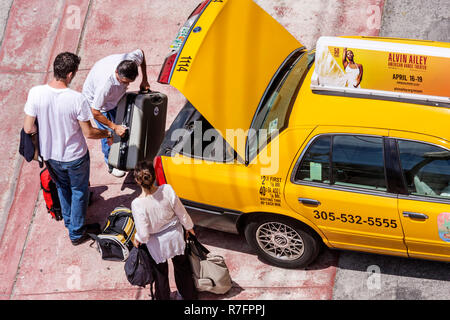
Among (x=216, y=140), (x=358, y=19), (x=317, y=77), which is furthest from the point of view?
(x=358, y=19)

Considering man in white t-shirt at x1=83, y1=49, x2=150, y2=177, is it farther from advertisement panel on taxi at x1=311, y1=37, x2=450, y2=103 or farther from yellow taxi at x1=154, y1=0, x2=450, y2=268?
advertisement panel on taxi at x1=311, y1=37, x2=450, y2=103

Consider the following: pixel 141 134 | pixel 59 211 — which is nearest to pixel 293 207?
pixel 141 134

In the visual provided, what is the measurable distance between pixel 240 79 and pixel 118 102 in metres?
1.74

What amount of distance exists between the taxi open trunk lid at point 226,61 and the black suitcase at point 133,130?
1265 millimetres

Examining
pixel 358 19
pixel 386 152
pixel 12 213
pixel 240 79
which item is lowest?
pixel 12 213

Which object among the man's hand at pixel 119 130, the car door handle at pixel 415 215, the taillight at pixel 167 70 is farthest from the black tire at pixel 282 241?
the man's hand at pixel 119 130

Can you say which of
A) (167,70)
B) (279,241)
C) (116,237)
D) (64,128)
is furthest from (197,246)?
(64,128)

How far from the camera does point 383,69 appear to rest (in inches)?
221

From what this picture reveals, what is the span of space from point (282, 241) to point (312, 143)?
112cm

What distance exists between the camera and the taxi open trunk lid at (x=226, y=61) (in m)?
5.66

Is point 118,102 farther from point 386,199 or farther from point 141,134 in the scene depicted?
point 386,199

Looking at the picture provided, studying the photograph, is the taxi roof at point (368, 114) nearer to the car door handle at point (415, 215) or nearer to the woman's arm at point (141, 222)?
the car door handle at point (415, 215)

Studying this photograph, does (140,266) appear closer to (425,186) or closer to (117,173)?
(117,173)

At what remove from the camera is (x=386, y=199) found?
18.0 feet
